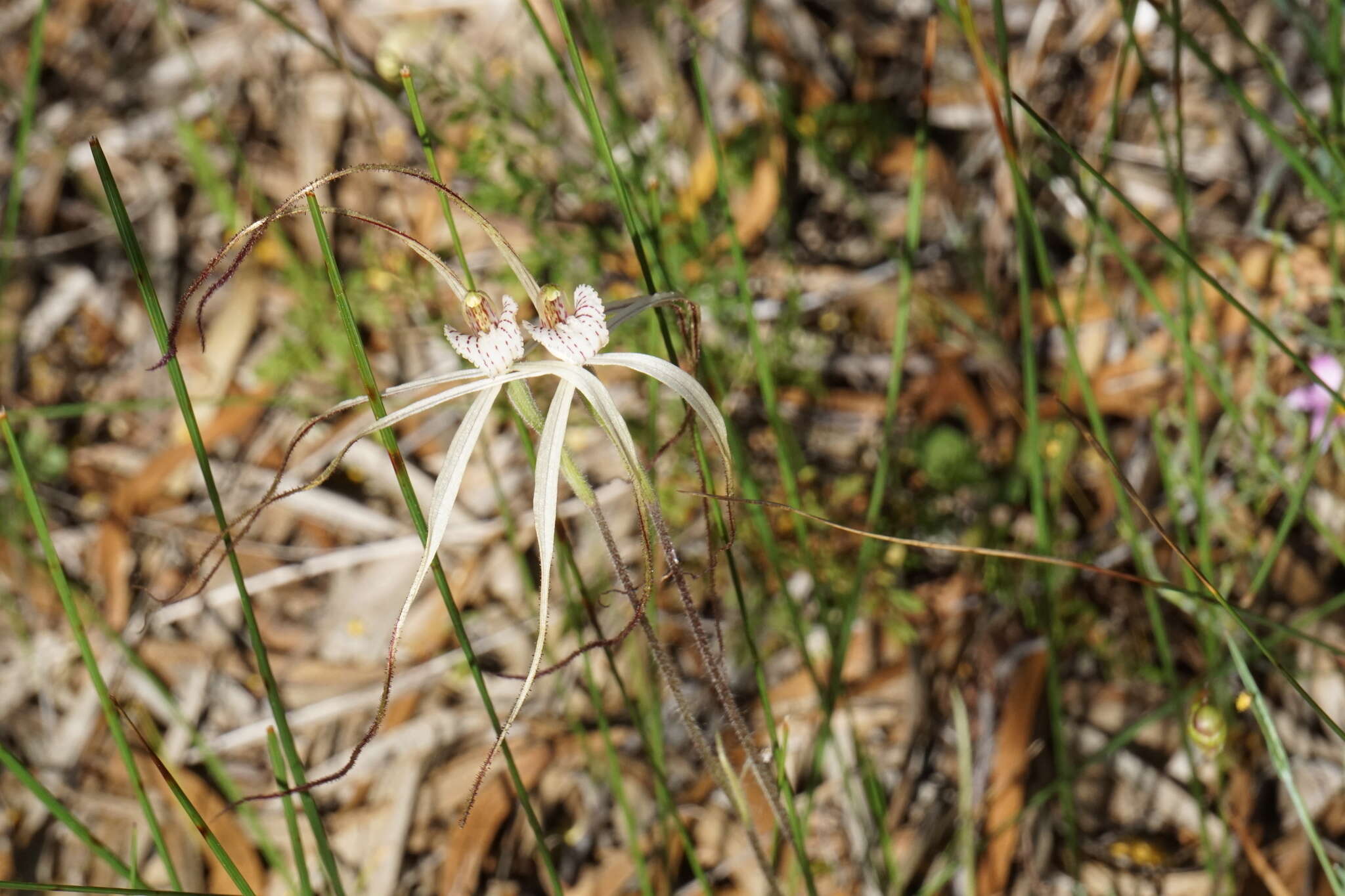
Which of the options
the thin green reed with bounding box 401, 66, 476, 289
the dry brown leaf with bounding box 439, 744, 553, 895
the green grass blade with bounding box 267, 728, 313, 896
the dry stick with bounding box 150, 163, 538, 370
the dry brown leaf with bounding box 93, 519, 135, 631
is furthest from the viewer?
the dry brown leaf with bounding box 93, 519, 135, 631

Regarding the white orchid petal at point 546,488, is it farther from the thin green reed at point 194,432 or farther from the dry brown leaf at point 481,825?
the dry brown leaf at point 481,825

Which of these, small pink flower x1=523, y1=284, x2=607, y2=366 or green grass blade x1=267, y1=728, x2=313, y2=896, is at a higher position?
small pink flower x1=523, y1=284, x2=607, y2=366

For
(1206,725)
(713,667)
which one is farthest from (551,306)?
(1206,725)

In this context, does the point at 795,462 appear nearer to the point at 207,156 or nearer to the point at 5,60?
the point at 207,156

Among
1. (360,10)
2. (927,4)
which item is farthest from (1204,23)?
(360,10)

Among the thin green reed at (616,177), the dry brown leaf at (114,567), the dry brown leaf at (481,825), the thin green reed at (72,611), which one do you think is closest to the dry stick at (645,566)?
the thin green reed at (616,177)

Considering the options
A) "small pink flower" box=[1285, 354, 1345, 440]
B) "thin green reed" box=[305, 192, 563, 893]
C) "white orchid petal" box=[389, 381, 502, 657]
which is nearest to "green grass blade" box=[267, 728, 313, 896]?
"thin green reed" box=[305, 192, 563, 893]

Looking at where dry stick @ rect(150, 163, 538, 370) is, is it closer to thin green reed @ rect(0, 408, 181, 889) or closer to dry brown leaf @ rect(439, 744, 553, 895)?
thin green reed @ rect(0, 408, 181, 889)
